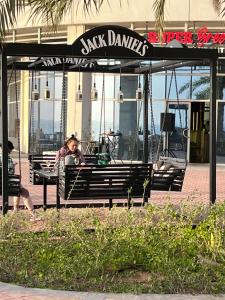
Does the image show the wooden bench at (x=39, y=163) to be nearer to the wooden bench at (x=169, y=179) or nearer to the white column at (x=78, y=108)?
the wooden bench at (x=169, y=179)

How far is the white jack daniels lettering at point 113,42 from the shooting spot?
786 centimetres

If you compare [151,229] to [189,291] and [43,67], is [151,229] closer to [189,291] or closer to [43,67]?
[189,291]

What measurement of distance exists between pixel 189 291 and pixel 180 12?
16057mm

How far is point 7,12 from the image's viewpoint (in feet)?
21.5

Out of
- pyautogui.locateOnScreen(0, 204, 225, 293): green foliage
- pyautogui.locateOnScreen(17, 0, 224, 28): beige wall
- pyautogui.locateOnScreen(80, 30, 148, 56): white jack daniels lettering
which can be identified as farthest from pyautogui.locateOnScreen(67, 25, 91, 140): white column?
pyautogui.locateOnScreen(0, 204, 225, 293): green foliage

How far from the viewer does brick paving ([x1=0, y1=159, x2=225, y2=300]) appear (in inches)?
193

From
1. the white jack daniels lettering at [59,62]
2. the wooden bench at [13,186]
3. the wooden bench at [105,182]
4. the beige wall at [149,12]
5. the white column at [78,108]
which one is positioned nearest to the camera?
the wooden bench at [105,182]

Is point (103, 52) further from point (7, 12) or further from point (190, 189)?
point (190, 189)

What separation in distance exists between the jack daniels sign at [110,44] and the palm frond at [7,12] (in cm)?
130

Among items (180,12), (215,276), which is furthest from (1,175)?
(180,12)

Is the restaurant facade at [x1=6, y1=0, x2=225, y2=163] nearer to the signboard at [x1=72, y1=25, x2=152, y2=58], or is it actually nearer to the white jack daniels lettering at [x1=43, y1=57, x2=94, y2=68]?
the white jack daniels lettering at [x1=43, y1=57, x2=94, y2=68]

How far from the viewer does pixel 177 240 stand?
20.0 feet

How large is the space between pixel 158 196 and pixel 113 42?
4758mm

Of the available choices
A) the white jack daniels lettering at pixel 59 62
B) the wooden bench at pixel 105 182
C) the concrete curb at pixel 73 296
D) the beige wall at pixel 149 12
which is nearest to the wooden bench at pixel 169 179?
the wooden bench at pixel 105 182
